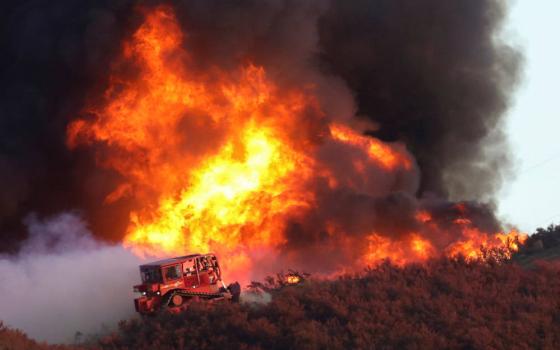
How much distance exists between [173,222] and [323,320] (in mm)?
14121

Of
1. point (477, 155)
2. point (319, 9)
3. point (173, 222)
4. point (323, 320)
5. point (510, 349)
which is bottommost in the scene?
point (510, 349)

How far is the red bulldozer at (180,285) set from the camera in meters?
21.2

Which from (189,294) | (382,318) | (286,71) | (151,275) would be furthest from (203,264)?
(286,71)

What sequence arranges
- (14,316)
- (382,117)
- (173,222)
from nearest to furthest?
(14,316) → (173,222) → (382,117)

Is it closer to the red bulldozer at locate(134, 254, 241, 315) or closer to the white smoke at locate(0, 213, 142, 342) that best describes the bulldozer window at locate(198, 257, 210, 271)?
the red bulldozer at locate(134, 254, 241, 315)

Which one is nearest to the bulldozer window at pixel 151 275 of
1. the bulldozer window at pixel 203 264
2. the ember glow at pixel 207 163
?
the bulldozer window at pixel 203 264

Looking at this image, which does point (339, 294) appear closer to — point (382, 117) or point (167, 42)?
point (167, 42)

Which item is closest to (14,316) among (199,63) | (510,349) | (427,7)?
(199,63)

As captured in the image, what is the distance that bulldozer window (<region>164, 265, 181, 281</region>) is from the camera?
Answer: 21672 mm

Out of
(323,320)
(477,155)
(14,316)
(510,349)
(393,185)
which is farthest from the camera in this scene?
(477,155)

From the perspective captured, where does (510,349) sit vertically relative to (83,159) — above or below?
below

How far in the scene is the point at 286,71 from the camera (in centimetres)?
3262

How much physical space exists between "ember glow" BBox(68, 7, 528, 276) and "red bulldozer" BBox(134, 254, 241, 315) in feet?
20.3

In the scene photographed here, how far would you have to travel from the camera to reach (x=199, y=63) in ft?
101
